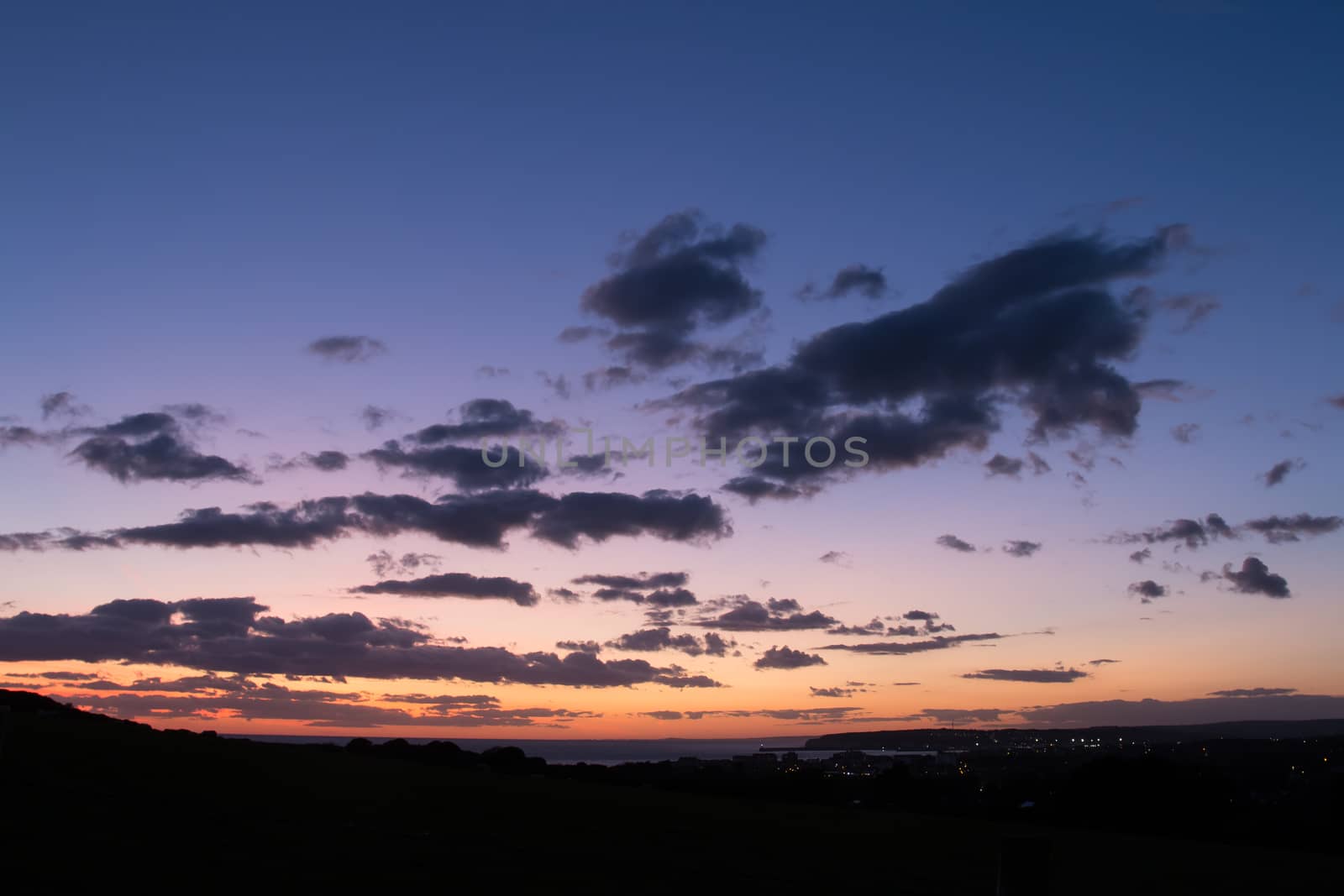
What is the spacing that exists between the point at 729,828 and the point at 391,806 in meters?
7.27

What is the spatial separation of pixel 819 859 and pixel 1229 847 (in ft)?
43.9

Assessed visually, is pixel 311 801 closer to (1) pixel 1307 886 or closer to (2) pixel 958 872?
(2) pixel 958 872

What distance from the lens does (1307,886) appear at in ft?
63.3

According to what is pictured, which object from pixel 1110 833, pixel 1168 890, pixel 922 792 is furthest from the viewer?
pixel 922 792

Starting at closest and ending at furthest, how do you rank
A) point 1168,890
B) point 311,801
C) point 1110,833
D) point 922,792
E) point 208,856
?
point 208,856 < point 1168,890 < point 311,801 < point 1110,833 < point 922,792

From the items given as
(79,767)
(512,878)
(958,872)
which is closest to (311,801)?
(79,767)

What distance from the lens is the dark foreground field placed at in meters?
15.0

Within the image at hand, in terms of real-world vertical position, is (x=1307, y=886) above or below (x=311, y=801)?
below

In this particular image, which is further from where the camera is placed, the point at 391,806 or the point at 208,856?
the point at 391,806

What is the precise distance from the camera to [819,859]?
19.7 meters

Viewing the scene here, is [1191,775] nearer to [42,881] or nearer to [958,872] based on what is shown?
[958,872]

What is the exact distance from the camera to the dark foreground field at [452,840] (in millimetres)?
14984

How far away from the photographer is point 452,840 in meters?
18.5

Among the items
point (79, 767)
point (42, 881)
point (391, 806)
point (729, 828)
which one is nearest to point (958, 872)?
point (729, 828)
